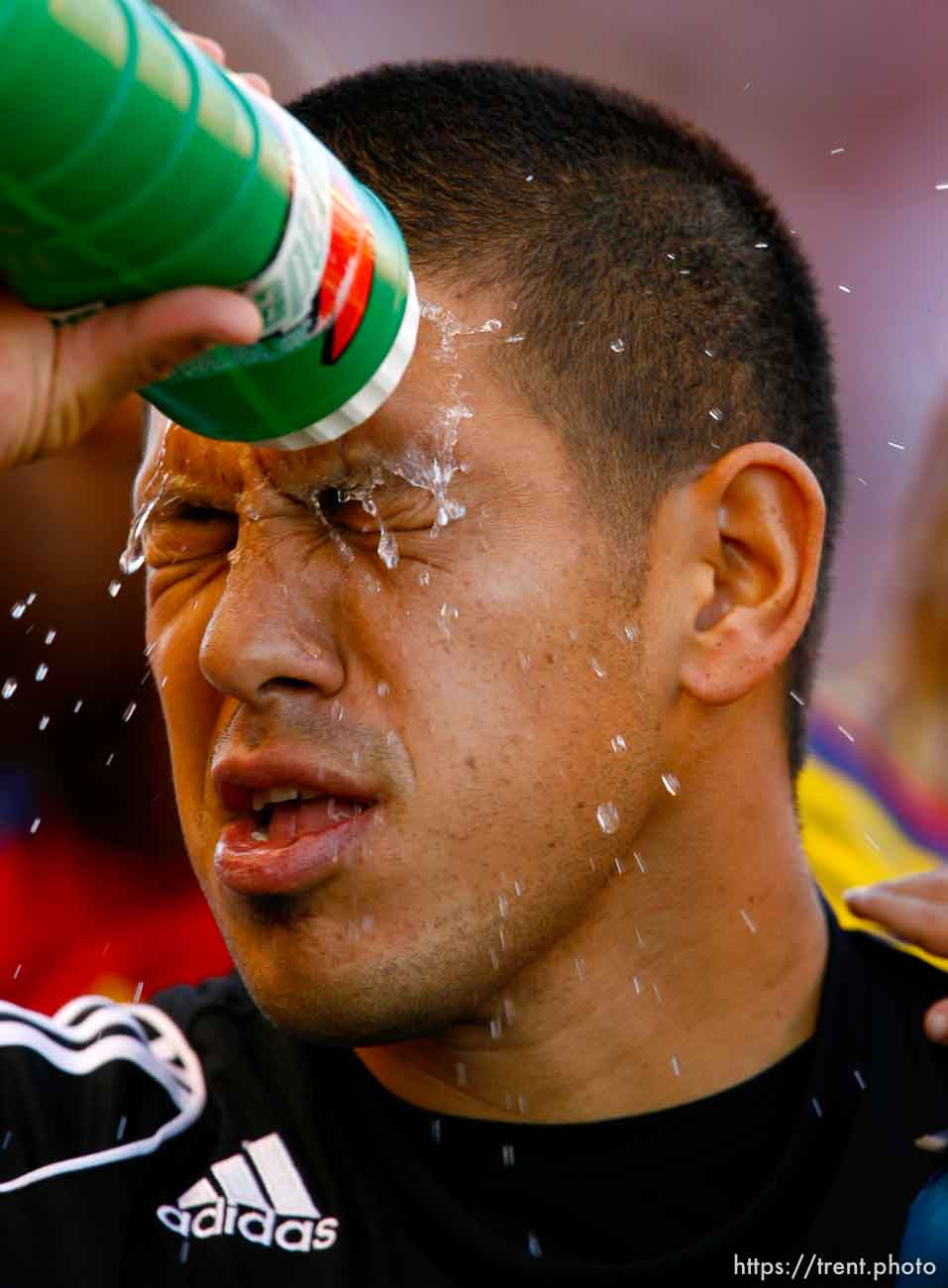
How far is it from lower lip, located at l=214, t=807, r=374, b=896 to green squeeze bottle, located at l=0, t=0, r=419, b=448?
19.1 inches

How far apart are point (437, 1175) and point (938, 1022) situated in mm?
627

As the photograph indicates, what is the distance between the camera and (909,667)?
4.04m

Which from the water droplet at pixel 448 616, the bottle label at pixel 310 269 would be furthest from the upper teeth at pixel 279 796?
the bottle label at pixel 310 269

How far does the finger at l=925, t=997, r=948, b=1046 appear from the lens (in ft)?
6.62

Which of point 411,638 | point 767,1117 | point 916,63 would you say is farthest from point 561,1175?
point 916,63

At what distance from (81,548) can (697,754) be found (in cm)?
153

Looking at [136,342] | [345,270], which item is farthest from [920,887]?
[136,342]

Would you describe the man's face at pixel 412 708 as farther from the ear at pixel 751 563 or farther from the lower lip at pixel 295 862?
the ear at pixel 751 563

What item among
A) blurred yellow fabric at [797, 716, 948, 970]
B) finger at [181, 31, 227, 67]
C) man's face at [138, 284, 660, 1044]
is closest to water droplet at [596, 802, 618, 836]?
man's face at [138, 284, 660, 1044]

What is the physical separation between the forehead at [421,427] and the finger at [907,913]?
0.73m

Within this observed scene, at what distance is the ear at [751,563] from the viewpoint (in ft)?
6.66

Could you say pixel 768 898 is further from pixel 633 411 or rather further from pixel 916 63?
pixel 916 63

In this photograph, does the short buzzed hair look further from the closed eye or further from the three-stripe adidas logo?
the three-stripe adidas logo

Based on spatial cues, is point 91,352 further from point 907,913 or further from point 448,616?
point 907,913
